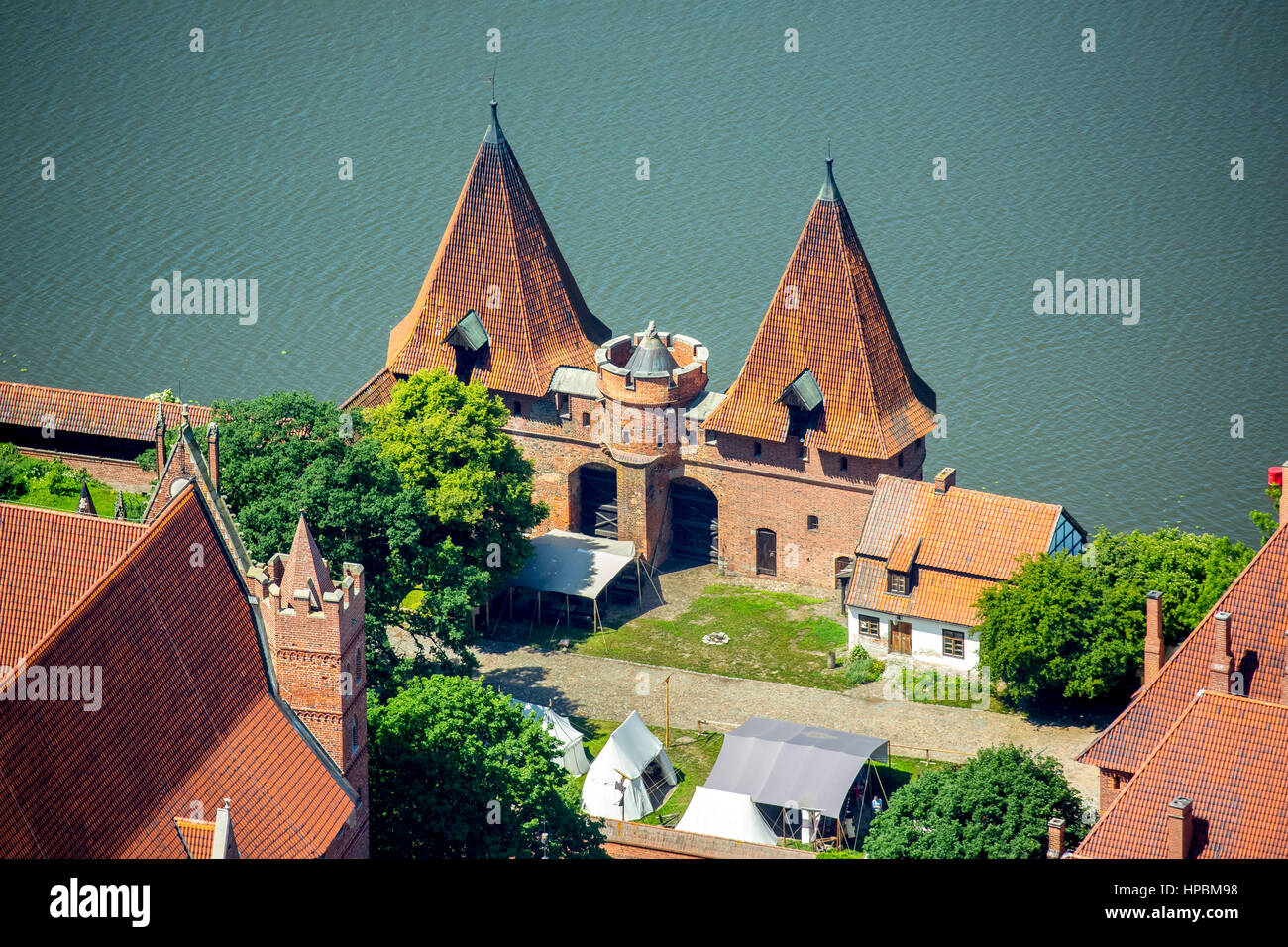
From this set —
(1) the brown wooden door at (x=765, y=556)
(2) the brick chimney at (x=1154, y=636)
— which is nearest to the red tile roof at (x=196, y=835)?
(2) the brick chimney at (x=1154, y=636)

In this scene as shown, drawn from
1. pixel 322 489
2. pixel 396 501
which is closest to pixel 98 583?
pixel 322 489

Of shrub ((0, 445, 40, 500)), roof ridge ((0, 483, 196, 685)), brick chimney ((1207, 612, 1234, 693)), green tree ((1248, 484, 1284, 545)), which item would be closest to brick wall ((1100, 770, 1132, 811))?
brick chimney ((1207, 612, 1234, 693))

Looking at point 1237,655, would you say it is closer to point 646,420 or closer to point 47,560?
point 47,560

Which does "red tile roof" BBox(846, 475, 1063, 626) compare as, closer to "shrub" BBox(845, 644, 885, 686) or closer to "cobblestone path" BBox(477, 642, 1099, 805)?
"shrub" BBox(845, 644, 885, 686)

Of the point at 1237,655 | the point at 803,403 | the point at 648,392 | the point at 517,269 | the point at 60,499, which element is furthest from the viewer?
the point at 517,269

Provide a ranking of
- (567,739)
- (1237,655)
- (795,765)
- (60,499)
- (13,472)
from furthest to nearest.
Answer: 1. (60,499)
2. (13,472)
3. (567,739)
4. (795,765)
5. (1237,655)
